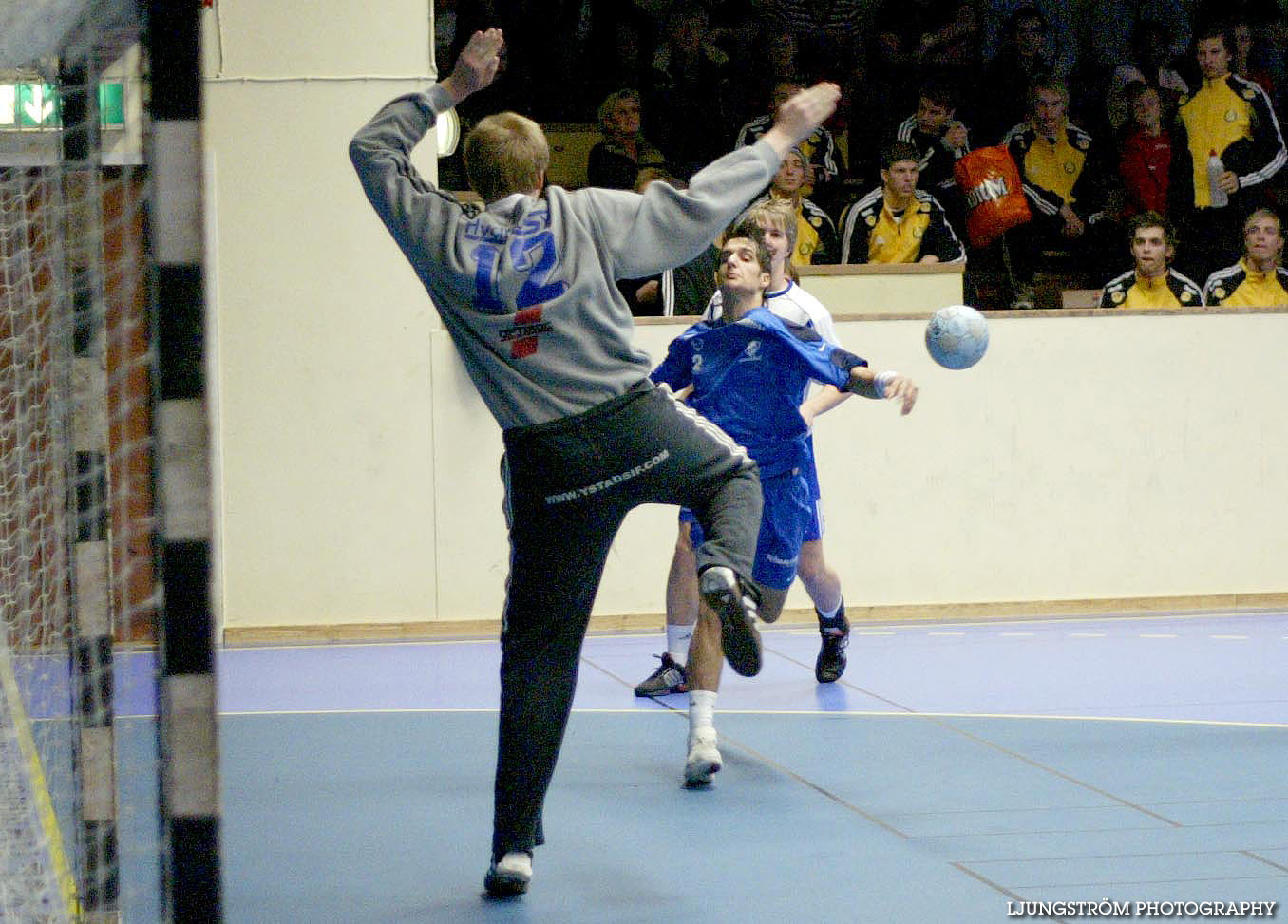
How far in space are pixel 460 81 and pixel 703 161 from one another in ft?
26.2

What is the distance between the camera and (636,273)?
4.18 metres

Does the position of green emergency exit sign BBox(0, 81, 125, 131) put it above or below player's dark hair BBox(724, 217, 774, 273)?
above

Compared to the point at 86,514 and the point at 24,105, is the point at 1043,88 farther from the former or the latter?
the point at 86,514

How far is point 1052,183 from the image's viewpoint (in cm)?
1208

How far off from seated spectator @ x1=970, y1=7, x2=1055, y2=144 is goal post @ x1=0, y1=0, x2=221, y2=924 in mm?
7102

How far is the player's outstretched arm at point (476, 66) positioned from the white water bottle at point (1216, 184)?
884 cm

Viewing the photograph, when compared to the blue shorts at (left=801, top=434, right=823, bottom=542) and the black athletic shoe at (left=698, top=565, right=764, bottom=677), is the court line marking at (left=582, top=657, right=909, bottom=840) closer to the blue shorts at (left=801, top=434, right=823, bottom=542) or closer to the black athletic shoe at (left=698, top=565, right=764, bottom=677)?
the blue shorts at (left=801, top=434, right=823, bottom=542)

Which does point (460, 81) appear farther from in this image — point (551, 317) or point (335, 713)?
point (335, 713)

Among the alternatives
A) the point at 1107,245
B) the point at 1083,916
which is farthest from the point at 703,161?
the point at 1083,916

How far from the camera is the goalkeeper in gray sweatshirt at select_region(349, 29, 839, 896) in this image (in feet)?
13.2

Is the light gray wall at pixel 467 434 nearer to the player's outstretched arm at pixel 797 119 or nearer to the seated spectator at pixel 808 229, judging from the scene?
the seated spectator at pixel 808 229

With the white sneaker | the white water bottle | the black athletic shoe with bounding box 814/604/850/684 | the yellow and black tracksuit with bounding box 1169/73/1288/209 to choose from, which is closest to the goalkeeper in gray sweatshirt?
the white sneaker

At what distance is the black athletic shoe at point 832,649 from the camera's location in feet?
24.7

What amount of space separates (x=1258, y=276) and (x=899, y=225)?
2307 mm
